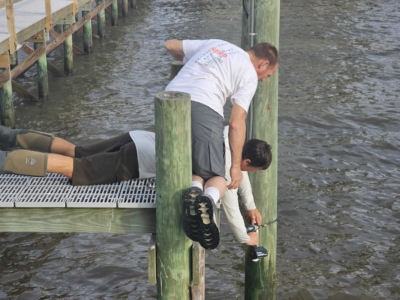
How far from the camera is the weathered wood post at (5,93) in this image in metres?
10.4

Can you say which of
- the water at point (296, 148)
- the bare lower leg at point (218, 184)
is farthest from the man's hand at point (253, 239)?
the water at point (296, 148)

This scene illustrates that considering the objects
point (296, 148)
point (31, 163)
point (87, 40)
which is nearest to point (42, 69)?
point (87, 40)

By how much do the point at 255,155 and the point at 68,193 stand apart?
1.34 metres

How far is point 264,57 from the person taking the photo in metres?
5.25

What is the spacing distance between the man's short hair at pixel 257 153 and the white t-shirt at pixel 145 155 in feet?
2.23

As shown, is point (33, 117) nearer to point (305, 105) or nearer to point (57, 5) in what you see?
point (57, 5)

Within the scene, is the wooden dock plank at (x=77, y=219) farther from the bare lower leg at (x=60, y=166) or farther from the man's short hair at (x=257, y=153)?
the man's short hair at (x=257, y=153)

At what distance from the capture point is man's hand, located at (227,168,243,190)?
5168mm

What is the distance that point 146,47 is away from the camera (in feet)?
60.0

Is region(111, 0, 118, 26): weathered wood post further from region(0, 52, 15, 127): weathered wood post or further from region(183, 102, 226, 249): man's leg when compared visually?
region(183, 102, 226, 249): man's leg

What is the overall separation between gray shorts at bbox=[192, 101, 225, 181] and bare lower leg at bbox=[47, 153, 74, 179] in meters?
0.92

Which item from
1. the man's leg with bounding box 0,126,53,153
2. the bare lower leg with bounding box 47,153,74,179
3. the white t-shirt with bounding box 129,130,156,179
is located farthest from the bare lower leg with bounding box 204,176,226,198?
the man's leg with bounding box 0,126,53,153

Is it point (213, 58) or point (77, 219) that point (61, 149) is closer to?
point (77, 219)

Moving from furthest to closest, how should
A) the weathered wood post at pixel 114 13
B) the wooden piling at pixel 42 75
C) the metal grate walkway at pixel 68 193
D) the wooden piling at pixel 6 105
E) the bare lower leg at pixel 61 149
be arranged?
the weathered wood post at pixel 114 13, the wooden piling at pixel 42 75, the wooden piling at pixel 6 105, the bare lower leg at pixel 61 149, the metal grate walkway at pixel 68 193
